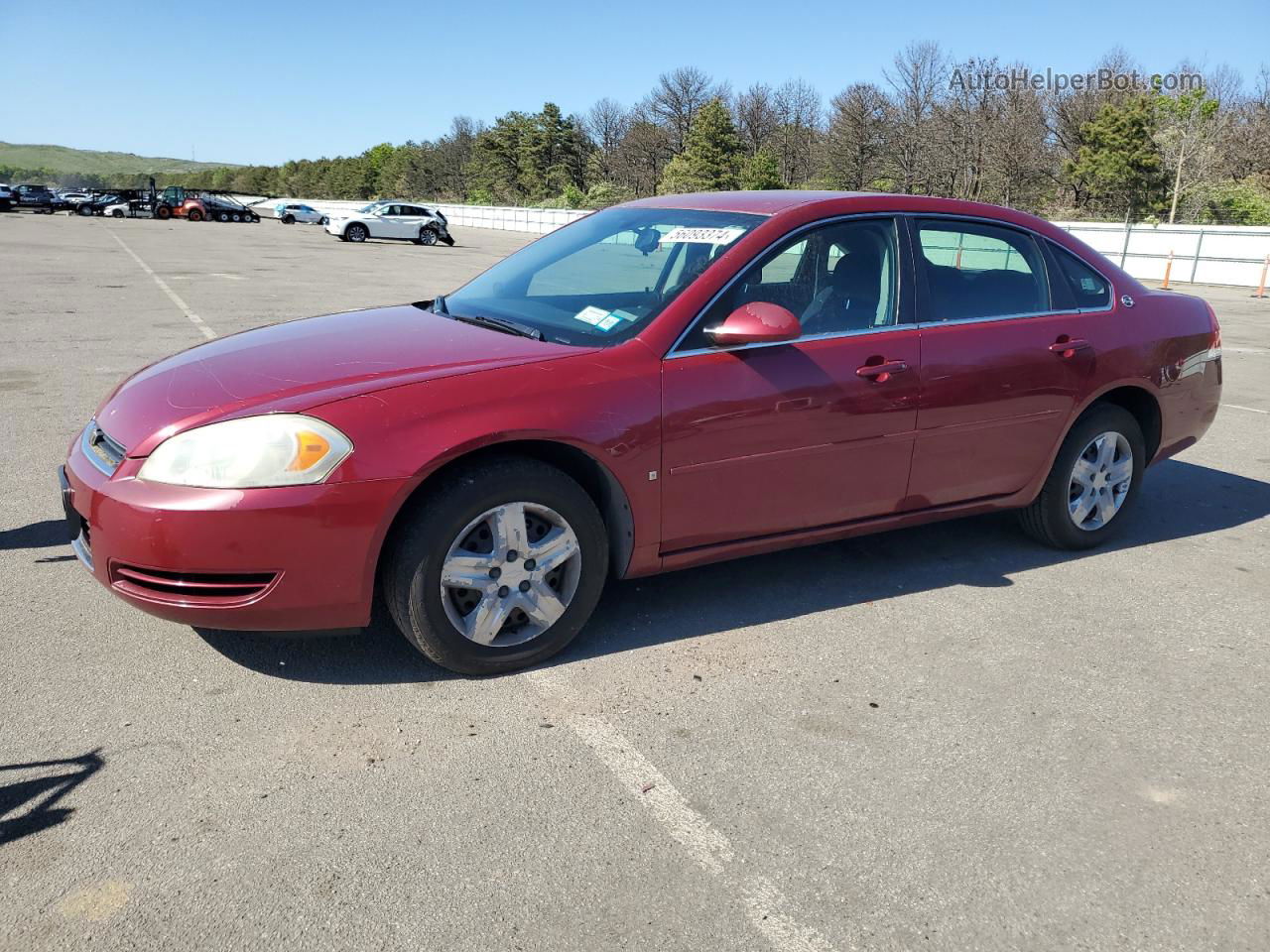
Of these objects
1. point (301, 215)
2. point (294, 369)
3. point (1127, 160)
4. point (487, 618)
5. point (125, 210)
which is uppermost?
point (1127, 160)

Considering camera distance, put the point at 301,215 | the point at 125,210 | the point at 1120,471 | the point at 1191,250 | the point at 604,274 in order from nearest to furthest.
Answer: the point at 604,274 → the point at 1120,471 → the point at 1191,250 → the point at 125,210 → the point at 301,215

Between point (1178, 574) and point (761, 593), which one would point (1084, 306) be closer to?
point (1178, 574)

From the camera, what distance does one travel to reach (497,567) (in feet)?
11.1

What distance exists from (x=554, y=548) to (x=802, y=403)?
3.57 feet

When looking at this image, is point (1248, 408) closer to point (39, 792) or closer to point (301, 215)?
point (39, 792)

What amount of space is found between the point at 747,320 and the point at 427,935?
7.28 feet

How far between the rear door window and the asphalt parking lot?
46.0 inches

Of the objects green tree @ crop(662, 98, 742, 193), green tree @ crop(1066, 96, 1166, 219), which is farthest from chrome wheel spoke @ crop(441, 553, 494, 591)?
green tree @ crop(662, 98, 742, 193)

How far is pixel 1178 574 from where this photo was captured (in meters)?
4.71

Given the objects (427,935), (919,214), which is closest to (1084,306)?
(919,214)

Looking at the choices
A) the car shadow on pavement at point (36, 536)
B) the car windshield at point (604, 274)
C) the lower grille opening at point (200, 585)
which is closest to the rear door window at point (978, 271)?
the car windshield at point (604, 274)

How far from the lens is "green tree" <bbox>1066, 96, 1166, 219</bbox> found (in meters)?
44.6

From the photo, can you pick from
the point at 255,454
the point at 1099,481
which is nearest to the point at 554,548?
the point at 255,454

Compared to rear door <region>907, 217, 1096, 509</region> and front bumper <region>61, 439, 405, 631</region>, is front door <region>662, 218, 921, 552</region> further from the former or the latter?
front bumper <region>61, 439, 405, 631</region>
